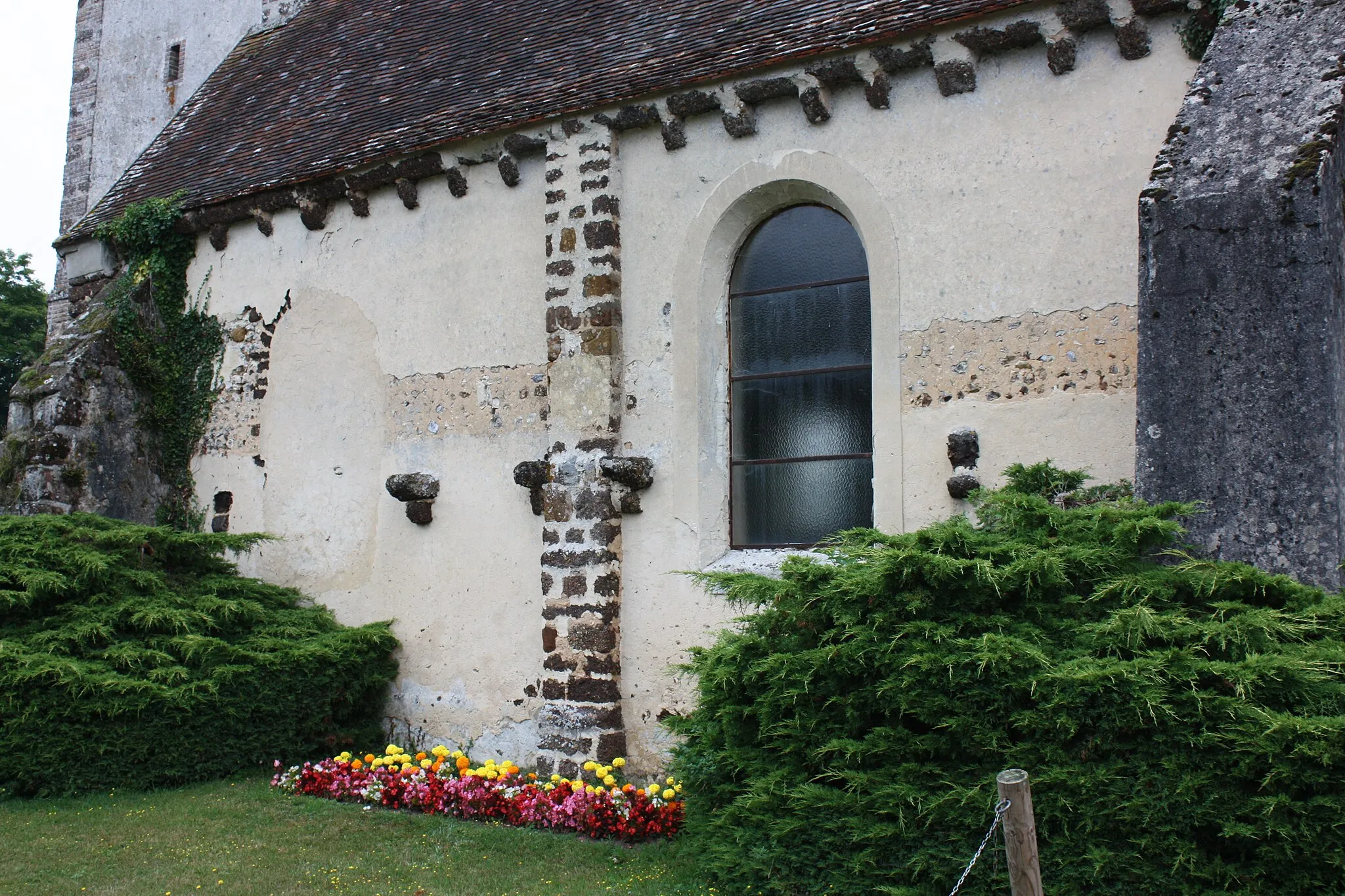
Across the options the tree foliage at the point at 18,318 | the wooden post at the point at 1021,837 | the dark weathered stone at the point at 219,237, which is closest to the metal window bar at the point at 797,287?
the wooden post at the point at 1021,837

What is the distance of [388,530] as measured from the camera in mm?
9242

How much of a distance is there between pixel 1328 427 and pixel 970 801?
205cm

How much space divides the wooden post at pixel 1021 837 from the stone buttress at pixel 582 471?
4662 mm

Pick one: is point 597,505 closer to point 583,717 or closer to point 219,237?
point 583,717

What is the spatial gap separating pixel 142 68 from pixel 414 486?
9.78 m

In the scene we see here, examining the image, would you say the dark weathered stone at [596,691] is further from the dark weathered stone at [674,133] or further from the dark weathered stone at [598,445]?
the dark weathered stone at [674,133]

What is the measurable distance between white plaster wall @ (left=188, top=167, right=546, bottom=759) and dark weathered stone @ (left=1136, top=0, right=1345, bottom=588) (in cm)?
461

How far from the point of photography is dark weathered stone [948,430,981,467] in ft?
22.0

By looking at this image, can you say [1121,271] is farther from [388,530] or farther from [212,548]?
[212,548]

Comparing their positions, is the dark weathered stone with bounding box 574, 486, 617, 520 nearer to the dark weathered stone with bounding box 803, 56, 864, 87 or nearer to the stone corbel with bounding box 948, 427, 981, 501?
the stone corbel with bounding box 948, 427, 981, 501

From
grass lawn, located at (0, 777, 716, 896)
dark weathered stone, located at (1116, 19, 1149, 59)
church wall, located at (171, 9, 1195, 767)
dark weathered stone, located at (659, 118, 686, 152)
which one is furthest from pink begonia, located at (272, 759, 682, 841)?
dark weathered stone, located at (1116, 19, 1149, 59)

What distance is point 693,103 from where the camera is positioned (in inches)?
307

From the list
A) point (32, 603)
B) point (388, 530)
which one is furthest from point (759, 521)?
point (32, 603)

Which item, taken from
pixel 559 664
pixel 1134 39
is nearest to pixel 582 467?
pixel 559 664
